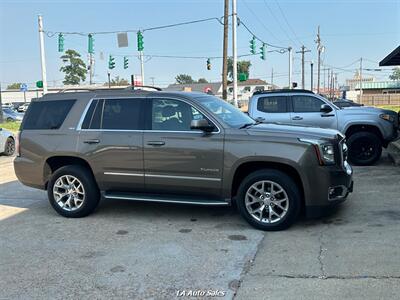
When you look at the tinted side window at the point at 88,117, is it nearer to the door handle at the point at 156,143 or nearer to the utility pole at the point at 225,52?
the door handle at the point at 156,143

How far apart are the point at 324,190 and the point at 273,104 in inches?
237

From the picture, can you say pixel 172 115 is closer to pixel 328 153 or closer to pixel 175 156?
pixel 175 156

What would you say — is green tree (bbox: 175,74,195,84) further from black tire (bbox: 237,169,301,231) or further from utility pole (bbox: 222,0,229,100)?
black tire (bbox: 237,169,301,231)

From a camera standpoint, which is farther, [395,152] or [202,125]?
[395,152]

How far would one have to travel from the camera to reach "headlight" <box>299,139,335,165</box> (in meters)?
5.83

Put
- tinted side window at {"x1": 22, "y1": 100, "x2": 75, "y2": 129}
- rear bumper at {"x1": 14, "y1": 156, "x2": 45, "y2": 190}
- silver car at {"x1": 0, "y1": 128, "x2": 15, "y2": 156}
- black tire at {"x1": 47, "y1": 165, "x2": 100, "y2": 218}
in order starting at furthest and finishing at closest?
silver car at {"x1": 0, "y1": 128, "x2": 15, "y2": 156}, rear bumper at {"x1": 14, "y1": 156, "x2": 45, "y2": 190}, tinted side window at {"x1": 22, "y1": 100, "x2": 75, "y2": 129}, black tire at {"x1": 47, "y1": 165, "x2": 100, "y2": 218}

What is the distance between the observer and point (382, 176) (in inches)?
370

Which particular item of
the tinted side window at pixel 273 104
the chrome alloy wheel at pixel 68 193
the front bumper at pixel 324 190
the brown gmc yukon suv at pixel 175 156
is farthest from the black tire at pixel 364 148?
the chrome alloy wheel at pixel 68 193

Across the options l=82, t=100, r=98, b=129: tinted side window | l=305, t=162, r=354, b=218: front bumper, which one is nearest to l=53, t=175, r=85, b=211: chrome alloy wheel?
l=82, t=100, r=98, b=129: tinted side window

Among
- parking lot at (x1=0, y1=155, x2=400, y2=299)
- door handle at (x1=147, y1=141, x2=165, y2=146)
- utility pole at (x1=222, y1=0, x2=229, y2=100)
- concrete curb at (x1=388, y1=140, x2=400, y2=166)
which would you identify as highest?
utility pole at (x1=222, y1=0, x2=229, y2=100)

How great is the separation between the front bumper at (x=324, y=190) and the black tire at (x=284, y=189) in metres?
0.17

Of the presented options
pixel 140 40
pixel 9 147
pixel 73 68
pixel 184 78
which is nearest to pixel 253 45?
pixel 140 40

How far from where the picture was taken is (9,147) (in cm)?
1532

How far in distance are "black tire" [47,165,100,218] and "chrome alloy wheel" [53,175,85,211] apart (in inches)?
1.8
